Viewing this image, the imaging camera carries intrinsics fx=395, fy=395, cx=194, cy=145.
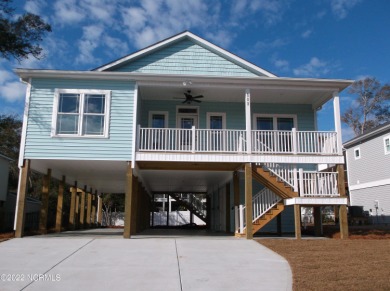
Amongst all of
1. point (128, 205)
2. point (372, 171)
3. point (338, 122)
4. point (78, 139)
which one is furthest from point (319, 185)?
point (372, 171)

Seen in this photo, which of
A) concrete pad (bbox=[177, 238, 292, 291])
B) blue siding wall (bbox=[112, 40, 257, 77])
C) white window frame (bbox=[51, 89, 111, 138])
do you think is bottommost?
concrete pad (bbox=[177, 238, 292, 291])

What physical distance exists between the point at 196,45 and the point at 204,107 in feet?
9.39

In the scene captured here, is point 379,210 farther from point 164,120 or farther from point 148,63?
point 148,63

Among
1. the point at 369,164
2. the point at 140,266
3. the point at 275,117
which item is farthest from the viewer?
the point at 369,164

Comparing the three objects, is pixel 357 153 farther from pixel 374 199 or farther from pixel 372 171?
pixel 374 199

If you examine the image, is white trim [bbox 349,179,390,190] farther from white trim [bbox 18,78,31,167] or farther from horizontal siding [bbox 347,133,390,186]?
white trim [bbox 18,78,31,167]

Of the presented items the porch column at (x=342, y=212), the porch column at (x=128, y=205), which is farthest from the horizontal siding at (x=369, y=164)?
the porch column at (x=128, y=205)

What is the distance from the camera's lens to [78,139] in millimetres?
14328

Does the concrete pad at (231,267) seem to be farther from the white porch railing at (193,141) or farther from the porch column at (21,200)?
the porch column at (21,200)

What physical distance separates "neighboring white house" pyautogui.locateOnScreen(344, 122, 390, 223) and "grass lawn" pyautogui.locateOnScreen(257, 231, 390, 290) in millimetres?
12576

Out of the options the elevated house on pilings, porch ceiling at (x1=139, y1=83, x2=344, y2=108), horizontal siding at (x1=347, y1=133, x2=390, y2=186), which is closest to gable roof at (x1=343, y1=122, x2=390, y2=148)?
horizontal siding at (x1=347, y1=133, x2=390, y2=186)

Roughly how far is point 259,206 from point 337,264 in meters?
6.55

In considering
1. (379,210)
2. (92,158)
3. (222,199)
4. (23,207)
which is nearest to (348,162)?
(379,210)

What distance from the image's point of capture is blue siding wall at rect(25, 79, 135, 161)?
46.8 feet
